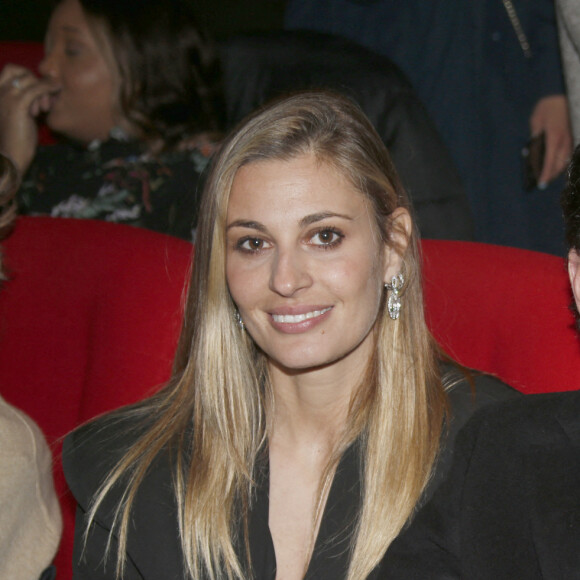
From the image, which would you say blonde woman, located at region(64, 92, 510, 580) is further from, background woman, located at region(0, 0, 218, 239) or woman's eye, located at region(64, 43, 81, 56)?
woman's eye, located at region(64, 43, 81, 56)

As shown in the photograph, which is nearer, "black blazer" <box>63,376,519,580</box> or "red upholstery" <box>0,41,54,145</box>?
"black blazer" <box>63,376,519,580</box>

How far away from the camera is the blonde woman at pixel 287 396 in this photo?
124 centimetres

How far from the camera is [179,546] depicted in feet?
4.20

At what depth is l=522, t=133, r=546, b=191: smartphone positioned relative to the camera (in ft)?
6.78

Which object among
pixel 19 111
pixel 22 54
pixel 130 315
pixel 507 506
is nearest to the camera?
pixel 507 506

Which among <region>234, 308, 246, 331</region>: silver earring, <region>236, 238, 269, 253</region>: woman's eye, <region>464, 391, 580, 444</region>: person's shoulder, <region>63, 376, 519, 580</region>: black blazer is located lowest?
<region>63, 376, 519, 580</region>: black blazer

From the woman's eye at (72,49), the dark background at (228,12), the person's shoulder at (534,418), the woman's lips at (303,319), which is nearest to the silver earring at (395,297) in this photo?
the woman's lips at (303,319)

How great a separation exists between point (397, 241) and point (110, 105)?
118cm

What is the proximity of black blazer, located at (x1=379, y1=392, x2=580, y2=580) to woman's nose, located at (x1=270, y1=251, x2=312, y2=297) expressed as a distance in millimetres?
277

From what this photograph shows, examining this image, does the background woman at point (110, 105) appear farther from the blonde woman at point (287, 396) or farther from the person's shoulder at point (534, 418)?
the person's shoulder at point (534, 418)

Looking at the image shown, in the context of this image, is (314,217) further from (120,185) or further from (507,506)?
(120,185)

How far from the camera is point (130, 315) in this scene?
4.92ft

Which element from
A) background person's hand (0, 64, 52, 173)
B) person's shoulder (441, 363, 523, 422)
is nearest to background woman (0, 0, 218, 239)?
background person's hand (0, 64, 52, 173)

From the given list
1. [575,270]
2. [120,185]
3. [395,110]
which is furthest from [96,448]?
[395,110]
